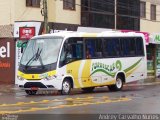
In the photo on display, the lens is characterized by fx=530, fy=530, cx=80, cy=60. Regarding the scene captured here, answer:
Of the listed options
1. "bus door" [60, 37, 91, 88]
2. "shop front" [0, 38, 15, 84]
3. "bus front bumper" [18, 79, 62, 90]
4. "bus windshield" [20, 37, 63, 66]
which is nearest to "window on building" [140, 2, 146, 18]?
"shop front" [0, 38, 15, 84]

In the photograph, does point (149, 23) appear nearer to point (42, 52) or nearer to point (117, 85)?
point (117, 85)

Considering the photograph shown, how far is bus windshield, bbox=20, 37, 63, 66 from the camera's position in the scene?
961 inches

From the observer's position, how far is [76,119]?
1439 cm

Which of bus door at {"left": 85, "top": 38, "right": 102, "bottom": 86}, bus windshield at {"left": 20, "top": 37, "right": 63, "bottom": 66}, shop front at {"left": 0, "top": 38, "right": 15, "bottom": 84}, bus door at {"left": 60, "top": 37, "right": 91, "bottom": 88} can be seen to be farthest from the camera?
shop front at {"left": 0, "top": 38, "right": 15, "bottom": 84}

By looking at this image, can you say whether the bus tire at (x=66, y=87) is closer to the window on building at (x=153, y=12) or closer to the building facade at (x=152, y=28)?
the building facade at (x=152, y=28)

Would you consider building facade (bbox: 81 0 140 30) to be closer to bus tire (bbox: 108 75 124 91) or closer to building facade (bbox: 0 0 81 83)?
building facade (bbox: 0 0 81 83)

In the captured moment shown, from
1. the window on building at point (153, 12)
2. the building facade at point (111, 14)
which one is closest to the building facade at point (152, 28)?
the window on building at point (153, 12)

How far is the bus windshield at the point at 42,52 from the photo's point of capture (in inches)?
961

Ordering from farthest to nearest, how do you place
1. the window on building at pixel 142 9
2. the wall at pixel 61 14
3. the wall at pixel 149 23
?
1. the wall at pixel 149 23
2. the window on building at pixel 142 9
3. the wall at pixel 61 14

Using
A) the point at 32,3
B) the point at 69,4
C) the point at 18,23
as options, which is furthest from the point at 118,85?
the point at 69,4

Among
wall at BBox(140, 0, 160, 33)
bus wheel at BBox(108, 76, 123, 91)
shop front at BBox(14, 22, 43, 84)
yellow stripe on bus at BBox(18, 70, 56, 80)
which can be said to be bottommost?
bus wheel at BBox(108, 76, 123, 91)

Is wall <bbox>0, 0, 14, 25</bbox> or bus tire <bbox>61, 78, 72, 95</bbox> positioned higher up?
wall <bbox>0, 0, 14, 25</bbox>

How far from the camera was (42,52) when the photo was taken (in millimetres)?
24625

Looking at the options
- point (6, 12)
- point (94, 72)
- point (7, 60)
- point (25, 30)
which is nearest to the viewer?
A: point (94, 72)
